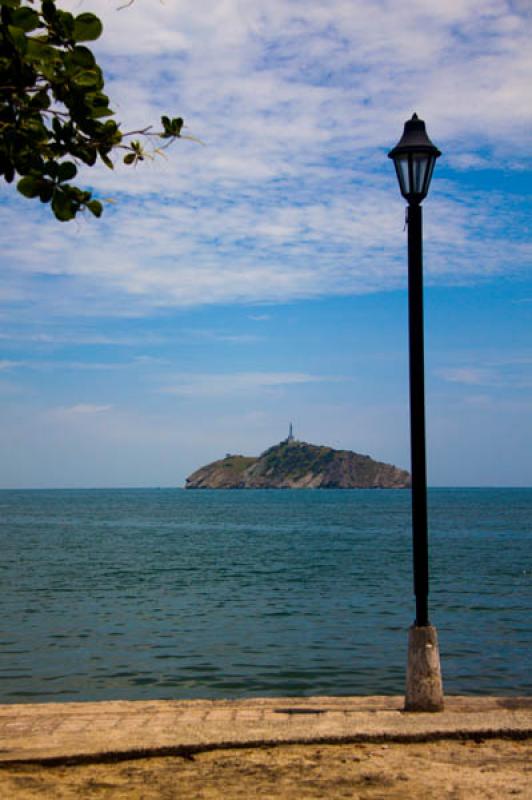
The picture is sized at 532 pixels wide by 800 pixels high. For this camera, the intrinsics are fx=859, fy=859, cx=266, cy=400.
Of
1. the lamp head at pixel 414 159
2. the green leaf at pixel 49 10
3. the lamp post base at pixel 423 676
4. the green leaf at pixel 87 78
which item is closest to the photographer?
the green leaf at pixel 49 10

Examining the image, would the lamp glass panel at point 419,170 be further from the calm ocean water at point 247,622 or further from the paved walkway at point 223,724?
the calm ocean water at point 247,622

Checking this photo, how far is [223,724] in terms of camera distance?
26.6 feet

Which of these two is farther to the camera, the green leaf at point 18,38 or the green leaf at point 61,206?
the green leaf at point 61,206

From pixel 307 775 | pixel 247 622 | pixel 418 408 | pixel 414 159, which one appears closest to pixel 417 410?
pixel 418 408

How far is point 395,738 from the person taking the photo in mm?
7559

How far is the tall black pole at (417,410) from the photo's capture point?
9016 mm

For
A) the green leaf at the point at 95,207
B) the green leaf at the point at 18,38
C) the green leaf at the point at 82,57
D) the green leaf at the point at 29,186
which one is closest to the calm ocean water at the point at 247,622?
the green leaf at the point at 95,207

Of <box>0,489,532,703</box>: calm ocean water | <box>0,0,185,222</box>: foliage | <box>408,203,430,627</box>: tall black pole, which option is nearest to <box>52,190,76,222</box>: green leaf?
<box>0,0,185,222</box>: foliage

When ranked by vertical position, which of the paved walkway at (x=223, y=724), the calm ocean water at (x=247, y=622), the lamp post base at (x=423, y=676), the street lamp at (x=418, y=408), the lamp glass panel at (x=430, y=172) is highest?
the lamp glass panel at (x=430, y=172)

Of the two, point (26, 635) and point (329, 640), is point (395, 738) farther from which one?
point (26, 635)

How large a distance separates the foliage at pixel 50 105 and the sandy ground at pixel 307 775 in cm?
430

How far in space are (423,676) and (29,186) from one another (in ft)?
21.2

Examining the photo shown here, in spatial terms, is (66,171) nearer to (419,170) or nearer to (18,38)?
(18,38)

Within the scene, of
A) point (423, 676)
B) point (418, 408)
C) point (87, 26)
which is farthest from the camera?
point (418, 408)
